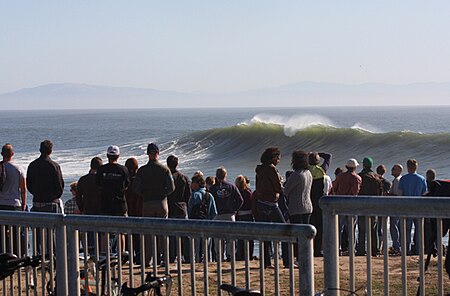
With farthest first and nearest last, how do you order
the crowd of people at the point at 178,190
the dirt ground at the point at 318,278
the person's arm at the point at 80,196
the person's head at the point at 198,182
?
the person's head at the point at 198,182 < the person's arm at the point at 80,196 < the crowd of people at the point at 178,190 < the dirt ground at the point at 318,278

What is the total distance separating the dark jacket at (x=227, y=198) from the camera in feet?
38.0

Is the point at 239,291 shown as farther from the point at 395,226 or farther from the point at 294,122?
the point at 294,122

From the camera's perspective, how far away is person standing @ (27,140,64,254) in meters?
10.4

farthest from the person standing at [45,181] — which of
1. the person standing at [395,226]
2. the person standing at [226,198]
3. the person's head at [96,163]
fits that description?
the person standing at [395,226]

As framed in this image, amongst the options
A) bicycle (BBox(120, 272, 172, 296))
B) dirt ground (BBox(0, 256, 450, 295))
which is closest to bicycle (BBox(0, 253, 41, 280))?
dirt ground (BBox(0, 256, 450, 295))

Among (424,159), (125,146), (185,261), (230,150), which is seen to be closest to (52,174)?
(185,261)

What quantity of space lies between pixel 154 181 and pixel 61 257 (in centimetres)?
469

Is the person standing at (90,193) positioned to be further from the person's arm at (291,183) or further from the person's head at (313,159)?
the person's head at (313,159)

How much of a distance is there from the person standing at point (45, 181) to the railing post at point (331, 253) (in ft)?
19.4

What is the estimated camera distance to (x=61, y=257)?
596 centimetres

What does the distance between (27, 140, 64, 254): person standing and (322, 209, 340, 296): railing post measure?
592 cm

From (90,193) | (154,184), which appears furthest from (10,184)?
(154,184)

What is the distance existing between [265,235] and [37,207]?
6.01m

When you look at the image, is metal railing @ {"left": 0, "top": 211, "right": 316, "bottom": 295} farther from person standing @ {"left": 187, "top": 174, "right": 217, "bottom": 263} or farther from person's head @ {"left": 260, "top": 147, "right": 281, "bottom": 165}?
person standing @ {"left": 187, "top": 174, "right": 217, "bottom": 263}
